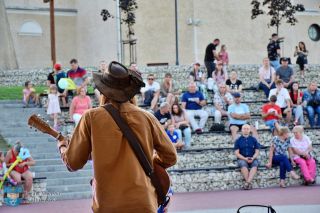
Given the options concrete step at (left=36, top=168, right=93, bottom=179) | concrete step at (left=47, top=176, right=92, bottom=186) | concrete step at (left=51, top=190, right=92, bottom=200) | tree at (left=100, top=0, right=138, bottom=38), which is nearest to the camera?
concrete step at (left=51, top=190, right=92, bottom=200)

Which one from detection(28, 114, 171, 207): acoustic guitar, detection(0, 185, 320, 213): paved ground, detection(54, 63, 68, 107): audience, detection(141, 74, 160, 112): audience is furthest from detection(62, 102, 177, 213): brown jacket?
detection(54, 63, 68, 107): audience

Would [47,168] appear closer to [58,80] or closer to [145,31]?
[58,80]

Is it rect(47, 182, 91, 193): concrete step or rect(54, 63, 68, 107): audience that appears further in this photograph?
rect(54, 63, 68, 107): audience

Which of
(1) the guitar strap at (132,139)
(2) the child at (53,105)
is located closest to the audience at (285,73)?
(2) the child at (53,105)

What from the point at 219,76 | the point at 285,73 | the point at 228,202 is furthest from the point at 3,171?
the point at 285,73

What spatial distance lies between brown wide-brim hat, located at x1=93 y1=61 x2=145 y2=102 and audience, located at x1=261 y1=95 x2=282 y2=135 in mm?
14635

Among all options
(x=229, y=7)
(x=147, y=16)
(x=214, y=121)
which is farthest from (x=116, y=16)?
(x=214, y=121)

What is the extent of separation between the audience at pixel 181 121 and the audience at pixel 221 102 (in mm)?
1371

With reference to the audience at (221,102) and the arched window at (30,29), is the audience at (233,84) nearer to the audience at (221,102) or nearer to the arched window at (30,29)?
the audience at (221,102)

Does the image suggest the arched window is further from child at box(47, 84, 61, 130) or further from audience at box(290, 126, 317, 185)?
audience at box(290, 126, 317, 185)

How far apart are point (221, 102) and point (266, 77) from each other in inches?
122

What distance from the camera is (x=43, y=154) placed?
19453 millimetres

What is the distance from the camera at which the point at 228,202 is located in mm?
15672

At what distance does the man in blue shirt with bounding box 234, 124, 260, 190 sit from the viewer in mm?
18750
